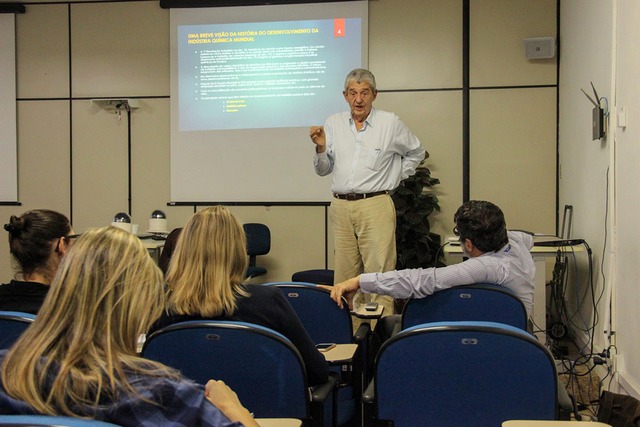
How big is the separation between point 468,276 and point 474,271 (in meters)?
0.03

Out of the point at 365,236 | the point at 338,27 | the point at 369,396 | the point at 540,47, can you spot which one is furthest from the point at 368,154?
the point at 369,396

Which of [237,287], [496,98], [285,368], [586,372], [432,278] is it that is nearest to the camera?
[285,368]

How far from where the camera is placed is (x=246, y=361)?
1.58 metres

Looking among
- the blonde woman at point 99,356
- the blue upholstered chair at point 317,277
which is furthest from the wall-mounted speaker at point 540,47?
the blonde woman at point 99,356

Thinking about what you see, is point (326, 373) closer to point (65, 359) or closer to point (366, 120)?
point (65, 359)

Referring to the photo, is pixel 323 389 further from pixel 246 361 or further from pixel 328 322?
pixel 328 322

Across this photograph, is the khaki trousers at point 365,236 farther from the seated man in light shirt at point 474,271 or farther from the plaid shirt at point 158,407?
the plaid shirt at point 158,407

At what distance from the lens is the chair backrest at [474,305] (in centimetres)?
201

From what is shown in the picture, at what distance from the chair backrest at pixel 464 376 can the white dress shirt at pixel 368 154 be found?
2498 mm

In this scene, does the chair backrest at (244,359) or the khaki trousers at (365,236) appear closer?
the chair backrest at (244,359)

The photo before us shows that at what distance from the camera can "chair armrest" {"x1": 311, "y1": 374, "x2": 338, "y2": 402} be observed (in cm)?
168

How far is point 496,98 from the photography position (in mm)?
5582

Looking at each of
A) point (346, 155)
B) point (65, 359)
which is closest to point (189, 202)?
point (346, 155)

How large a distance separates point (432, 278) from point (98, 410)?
1.44 meters
